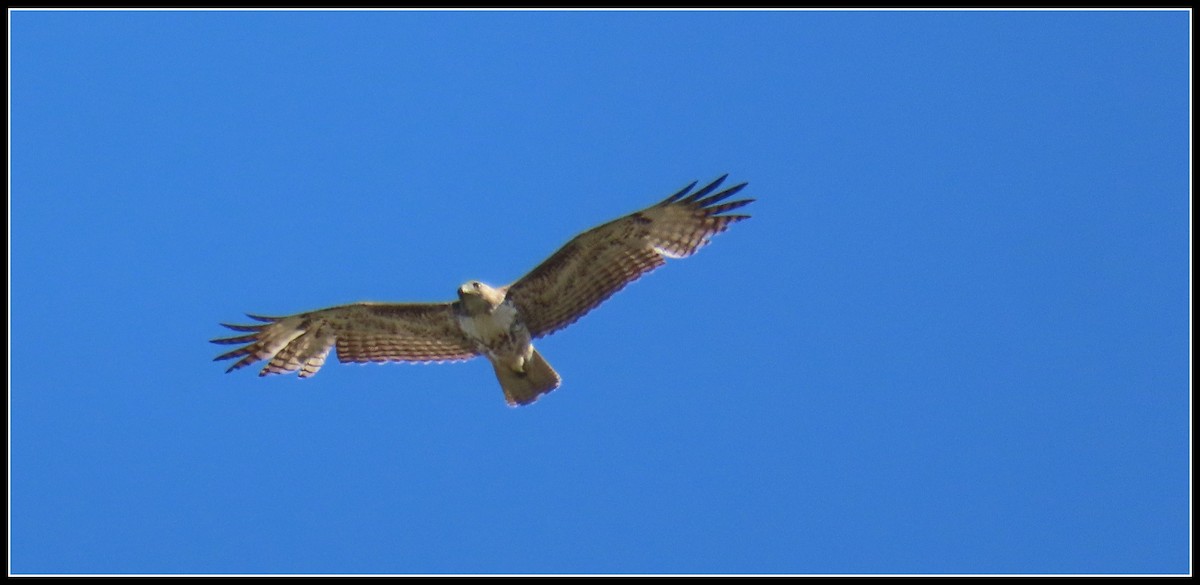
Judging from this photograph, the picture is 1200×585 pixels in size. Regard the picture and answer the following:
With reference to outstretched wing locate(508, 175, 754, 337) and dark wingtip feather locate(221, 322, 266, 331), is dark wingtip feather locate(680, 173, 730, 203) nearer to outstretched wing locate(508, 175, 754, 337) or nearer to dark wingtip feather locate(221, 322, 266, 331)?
outstretched wing locate(508, 175, 754, 337)

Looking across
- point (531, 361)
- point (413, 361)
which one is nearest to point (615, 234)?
point (531, 361)

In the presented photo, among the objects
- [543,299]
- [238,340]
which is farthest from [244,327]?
[543,299]

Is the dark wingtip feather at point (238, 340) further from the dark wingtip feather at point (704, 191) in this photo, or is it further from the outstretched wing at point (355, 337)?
the dark wingtip feather at point (704, 191)

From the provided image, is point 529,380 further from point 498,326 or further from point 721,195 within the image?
point 721,195

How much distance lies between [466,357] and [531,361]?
70 centimetres

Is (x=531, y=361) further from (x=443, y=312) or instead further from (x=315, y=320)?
(x=315, y=320)

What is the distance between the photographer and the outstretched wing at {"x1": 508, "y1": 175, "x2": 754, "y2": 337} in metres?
10.4

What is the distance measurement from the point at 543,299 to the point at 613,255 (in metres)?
0.72

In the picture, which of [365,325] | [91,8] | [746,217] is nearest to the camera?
[746,217]

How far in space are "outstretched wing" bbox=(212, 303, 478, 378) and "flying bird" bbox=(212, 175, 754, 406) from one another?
0.01m

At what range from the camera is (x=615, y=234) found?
1044 cm

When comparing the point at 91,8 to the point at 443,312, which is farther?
the point at 91,8

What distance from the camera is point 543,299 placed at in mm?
10641

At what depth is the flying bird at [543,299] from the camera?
10.4 metres
